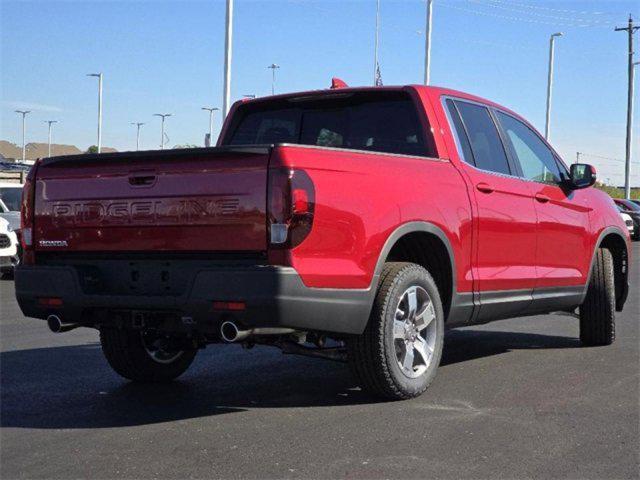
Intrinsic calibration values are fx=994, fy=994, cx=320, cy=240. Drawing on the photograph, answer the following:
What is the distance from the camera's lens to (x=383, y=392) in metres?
5.87

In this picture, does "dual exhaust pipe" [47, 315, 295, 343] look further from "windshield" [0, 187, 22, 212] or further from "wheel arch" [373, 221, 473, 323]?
"windshield" [0, 187, 22, 212]

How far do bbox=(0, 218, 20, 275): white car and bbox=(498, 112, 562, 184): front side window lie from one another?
34.1ft

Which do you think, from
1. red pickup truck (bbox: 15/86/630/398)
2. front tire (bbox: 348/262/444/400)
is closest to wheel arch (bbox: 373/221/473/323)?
red pickup truck (bbox: 15/86/630/398)

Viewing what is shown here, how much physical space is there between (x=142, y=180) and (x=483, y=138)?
9.11 feet

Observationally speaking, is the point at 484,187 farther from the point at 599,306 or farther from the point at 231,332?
the point at 231,332

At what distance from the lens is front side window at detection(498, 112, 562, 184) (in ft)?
25.0

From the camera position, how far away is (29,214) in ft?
19.8

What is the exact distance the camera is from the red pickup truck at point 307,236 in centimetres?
521

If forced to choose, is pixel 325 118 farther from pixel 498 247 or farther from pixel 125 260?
pixel 125 260

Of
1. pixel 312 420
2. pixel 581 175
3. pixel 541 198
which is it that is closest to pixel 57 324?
pixel 312 420

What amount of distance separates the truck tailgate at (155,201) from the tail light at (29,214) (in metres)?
0.04

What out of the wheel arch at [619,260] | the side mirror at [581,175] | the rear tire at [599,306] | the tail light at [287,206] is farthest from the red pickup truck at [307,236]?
the wheel arch at [619,260]

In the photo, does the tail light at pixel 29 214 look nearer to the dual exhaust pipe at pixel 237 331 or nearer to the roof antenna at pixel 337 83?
the dual exhaust pipe at pixel 237 331

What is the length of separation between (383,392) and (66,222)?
2125mm
